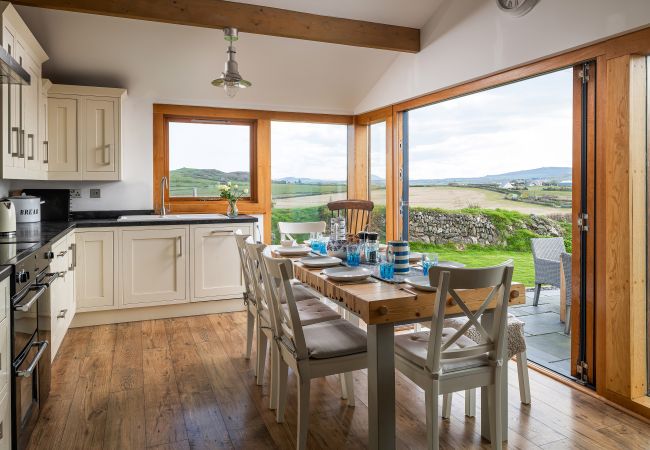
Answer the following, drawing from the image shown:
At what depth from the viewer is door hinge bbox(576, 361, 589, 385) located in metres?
2.76

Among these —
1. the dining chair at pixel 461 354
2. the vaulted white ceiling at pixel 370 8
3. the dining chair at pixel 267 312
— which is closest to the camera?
the dining chair at pixel 461 354

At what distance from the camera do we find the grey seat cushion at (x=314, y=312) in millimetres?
2496

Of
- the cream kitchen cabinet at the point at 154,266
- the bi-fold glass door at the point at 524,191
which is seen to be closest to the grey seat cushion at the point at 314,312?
the bi-fold glass door at the point at 524,191

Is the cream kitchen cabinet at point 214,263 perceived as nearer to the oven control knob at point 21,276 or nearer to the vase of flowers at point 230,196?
the vase of flowers at point 230,196

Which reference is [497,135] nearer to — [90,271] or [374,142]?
[374,142]

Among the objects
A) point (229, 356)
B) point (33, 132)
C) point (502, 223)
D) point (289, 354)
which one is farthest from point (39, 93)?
point (502, 223)

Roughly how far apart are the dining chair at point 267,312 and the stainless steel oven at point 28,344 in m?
1.02

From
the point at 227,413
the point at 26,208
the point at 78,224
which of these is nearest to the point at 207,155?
the point at 78,224

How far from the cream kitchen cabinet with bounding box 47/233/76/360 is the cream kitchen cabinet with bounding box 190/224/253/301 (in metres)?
1.00

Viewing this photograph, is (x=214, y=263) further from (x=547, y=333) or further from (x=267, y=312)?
(x=547, y=333)

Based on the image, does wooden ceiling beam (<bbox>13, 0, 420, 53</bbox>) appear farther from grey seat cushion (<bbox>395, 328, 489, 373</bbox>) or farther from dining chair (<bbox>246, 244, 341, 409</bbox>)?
grey seat cushion (<bbox>395, 328, 489, 373</bbox>)

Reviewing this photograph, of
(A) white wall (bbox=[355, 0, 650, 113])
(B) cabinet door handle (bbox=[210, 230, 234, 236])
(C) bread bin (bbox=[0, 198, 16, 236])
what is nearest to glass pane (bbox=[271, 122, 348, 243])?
(A) white wall (bbox=[355, 0, 650, 113])

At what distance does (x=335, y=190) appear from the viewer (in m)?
5.69

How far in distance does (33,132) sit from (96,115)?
0.74 meters
